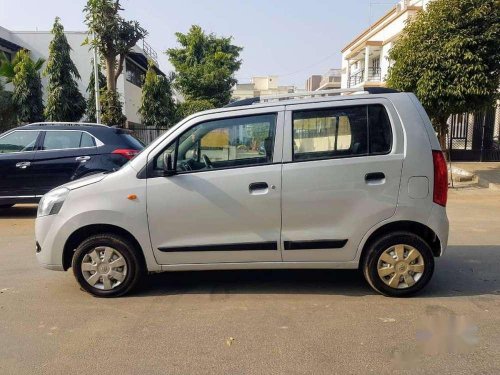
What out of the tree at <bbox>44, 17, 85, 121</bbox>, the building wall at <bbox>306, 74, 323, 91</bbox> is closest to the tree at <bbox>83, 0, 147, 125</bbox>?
the tree at <bbox>44, 17, 85, 121</bbox>

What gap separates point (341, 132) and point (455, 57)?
9123 millimetres

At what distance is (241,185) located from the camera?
4070 mm

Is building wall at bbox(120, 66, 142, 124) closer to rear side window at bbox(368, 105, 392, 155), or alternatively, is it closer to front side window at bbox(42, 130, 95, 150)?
front side window at bbox(42, 130, 95, 150)

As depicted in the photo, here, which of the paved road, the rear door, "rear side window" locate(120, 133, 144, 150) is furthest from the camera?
"rear side window" locate(120, 133, 144, 150)

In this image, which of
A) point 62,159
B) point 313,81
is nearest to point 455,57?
point 62,159

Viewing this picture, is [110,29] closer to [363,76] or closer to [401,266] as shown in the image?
[401,266]

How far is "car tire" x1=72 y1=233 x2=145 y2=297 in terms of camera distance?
421 cm

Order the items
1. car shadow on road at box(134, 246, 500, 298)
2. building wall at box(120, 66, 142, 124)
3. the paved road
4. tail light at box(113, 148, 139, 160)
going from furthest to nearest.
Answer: building wall at box(120, 66, 142, 124), tail light at box(113, 148, 139, 160), car shadow on road at box(134, 246, 500, 298), the paved road

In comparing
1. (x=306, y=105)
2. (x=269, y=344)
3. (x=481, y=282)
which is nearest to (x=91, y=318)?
(x=269, y=344)

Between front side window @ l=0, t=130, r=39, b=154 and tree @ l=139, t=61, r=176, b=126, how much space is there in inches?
667

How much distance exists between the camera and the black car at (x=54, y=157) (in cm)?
798

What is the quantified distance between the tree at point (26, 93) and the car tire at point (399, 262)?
18737mm

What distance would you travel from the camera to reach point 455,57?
1145 cm

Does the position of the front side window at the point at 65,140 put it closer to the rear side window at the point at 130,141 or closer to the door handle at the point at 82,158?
the door handle at the point at 82,158
